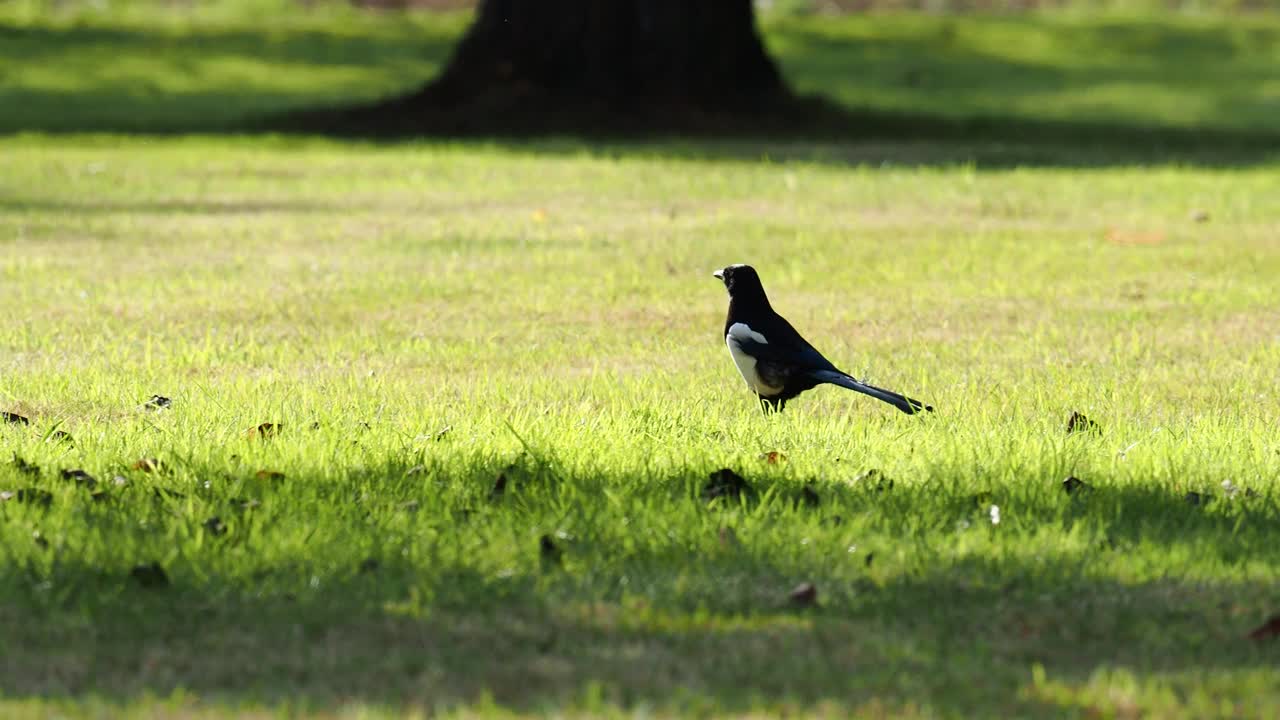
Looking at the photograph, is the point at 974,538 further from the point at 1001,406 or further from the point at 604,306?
the point at 604,306

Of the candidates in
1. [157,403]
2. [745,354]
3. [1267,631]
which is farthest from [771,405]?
[1267,631]

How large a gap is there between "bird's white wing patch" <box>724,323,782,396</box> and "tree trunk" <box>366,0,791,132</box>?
44.6 ft

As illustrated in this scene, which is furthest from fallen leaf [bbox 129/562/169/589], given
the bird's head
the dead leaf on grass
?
the bird's head

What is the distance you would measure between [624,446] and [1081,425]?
1648 millimetres

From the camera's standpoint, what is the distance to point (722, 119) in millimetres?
20938

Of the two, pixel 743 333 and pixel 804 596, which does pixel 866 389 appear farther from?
pixel 804 596

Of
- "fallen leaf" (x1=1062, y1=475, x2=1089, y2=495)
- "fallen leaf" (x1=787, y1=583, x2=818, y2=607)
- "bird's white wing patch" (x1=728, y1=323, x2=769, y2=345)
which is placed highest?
"bird's white wing patch" (x1=728, y1=323, x2=769, y2=345)

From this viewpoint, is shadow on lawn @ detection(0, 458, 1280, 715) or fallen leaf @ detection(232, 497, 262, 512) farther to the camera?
fallen leaf @ detection(232, 497, 262, 512)

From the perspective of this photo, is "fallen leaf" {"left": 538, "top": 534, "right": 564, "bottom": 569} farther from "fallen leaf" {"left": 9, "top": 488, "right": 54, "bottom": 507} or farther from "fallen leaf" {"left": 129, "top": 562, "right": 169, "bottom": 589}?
"fallen leaf" {"left": 9, "top": 488, "right": 54, "bottom": 507}

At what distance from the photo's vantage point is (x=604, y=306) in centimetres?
1042

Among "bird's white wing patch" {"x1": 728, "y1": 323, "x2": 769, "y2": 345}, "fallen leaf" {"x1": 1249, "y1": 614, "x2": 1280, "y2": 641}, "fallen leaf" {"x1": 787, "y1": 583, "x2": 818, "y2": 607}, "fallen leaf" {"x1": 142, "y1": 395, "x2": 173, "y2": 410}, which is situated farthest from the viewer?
"fallen leaf" {"x1": 142, "y1": 395, "x2": 173, "y2": 410}

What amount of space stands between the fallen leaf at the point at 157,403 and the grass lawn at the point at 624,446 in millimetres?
112

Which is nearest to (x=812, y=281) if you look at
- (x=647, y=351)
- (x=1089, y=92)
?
(x=647, y=351)

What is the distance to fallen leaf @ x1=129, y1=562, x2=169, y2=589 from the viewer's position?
489cm
